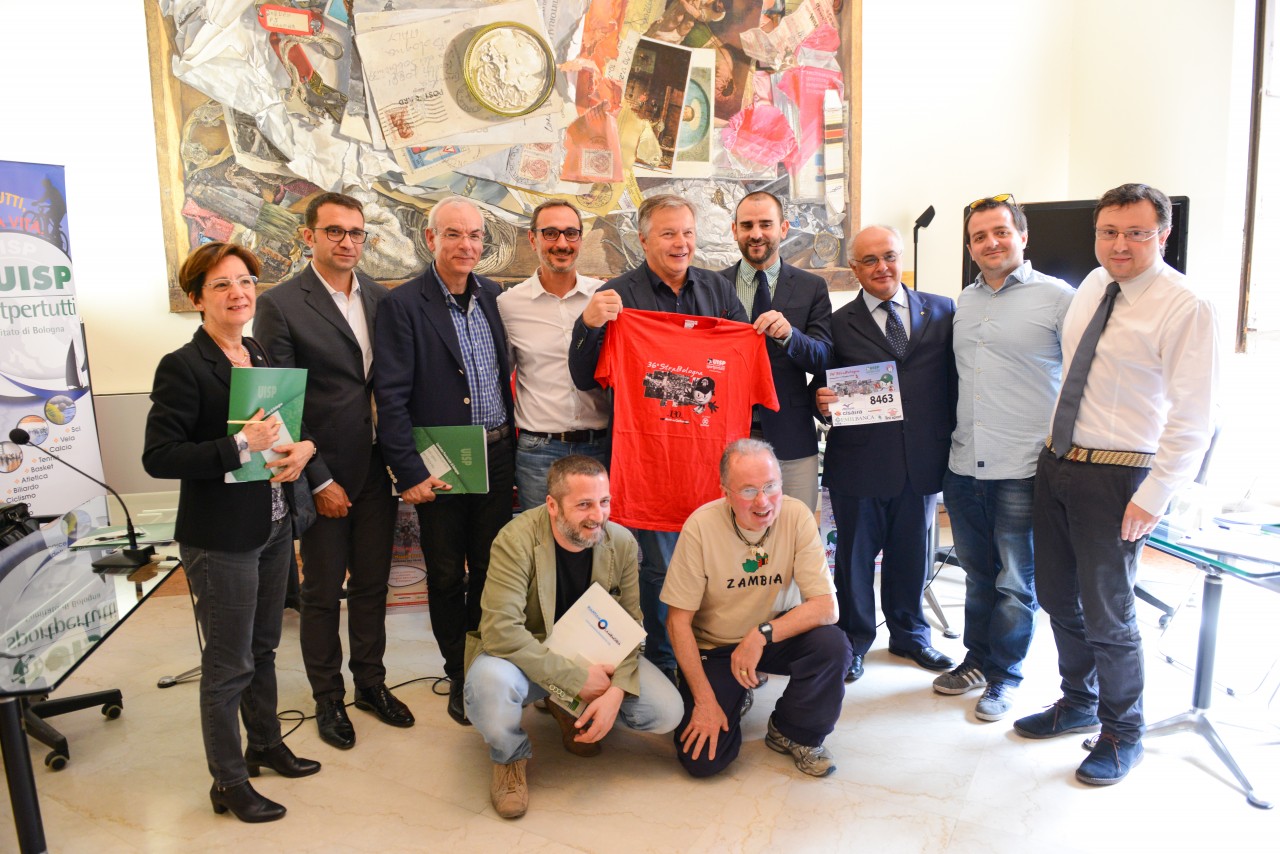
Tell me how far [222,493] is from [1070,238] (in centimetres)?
435

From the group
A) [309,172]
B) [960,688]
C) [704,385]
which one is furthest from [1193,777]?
[309,172]

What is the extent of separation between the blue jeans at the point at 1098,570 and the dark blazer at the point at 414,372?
2.01 metres

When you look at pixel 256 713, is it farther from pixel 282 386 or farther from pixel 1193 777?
pixel 1193 777

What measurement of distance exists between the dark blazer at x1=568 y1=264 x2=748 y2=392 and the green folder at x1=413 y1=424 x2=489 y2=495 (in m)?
0.42

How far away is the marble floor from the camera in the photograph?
8.14ft

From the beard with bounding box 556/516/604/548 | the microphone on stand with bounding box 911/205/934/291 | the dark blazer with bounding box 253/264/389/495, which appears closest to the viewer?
the beard with bounding box 556/516/604/548

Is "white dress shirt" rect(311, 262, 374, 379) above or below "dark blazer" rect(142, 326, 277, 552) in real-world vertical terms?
above

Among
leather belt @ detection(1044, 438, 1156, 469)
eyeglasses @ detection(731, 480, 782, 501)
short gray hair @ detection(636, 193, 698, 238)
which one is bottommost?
eyeglasses @ detection(731, 480, 782, 501)

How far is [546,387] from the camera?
126 inches

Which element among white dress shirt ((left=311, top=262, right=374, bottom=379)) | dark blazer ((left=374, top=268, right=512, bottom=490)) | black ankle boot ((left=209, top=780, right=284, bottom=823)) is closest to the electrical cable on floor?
black ankle boot ((left=209, top=780, right=284, bottom=823))

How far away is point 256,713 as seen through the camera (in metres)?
2.75

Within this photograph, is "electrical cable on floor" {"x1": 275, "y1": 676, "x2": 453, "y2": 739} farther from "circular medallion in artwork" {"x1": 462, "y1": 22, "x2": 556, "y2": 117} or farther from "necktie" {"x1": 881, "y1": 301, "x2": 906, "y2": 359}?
"circular medallion in artwork" {"x1": 462, "y1": 22, "x2": 556, "y2": 117}

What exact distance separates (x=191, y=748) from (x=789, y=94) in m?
4.71

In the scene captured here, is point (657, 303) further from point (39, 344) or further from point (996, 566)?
point (39, 344)
